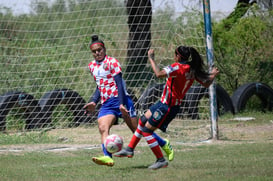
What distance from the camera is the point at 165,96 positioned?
749cm

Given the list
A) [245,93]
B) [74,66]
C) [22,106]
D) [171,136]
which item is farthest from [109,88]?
[245,93]

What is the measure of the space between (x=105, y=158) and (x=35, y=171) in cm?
99

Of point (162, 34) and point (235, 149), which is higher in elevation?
point (162, 34)

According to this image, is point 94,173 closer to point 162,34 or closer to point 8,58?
point 162,34

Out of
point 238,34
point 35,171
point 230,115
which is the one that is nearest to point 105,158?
point 35,171

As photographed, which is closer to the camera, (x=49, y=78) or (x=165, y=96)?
(x=165, y=96)

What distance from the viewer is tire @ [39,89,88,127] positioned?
43.9ft

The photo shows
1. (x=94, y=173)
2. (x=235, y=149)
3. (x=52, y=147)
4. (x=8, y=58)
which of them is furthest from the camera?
(x=8, y=58)

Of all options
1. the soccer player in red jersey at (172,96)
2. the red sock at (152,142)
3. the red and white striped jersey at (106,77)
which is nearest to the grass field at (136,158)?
the red sock at (152,142)

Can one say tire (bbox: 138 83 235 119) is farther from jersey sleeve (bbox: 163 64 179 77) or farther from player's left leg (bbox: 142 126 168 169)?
jersey sleeve (bbox: 163 64 179 77)

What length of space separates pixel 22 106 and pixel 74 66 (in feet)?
5.75

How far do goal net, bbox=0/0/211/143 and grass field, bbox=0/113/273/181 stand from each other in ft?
2.35

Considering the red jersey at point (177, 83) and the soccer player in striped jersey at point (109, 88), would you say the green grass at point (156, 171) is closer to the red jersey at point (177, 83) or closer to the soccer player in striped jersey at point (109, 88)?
the soccer player in striped jersey at point (109, 88)

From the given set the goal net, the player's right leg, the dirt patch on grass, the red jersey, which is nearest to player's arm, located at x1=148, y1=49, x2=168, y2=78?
the red jersey
